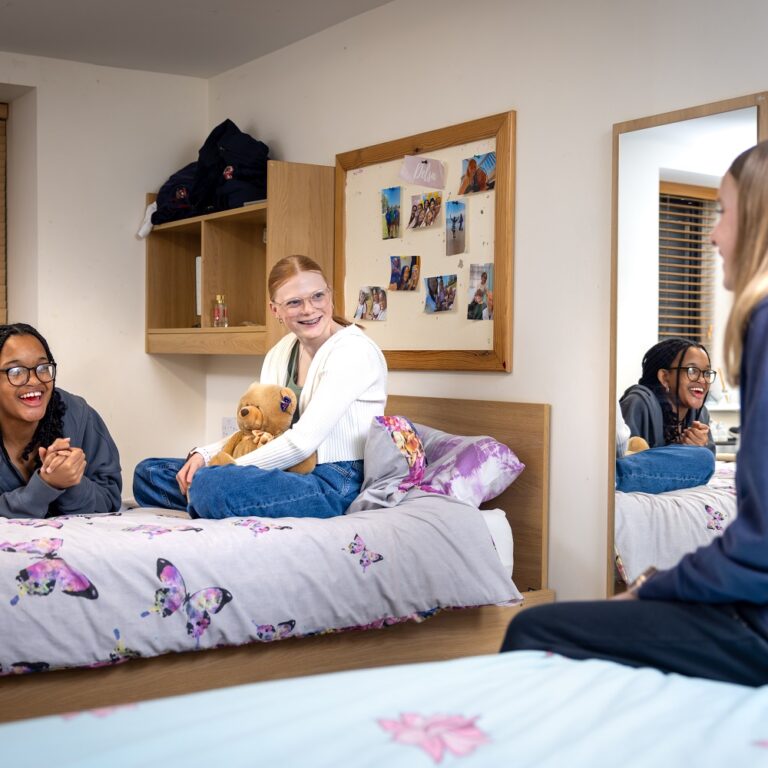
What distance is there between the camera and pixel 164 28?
387cm

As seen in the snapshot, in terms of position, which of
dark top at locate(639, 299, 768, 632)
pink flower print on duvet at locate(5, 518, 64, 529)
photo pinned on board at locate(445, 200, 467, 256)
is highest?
photo pinned on board at locate(445, 200, 467, 256)

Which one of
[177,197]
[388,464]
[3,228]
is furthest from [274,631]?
[3,228]

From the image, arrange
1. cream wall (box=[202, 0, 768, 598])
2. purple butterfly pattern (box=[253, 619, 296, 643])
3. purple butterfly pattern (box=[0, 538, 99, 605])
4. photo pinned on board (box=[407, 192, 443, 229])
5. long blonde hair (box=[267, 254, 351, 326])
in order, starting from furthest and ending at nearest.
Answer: photo pinned on board (box=[407, 192, 443, 229])
long blonde hair (box=[267, 254, 351, 326])
cream wall (box=[202, 0, 768, 598])
purple butterfly pattern (box=[253, 619, 296, 643])
purple butterfly pattern (box=[0, 538, 99, 605])

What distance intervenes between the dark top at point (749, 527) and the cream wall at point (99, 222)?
A: 3497 millimetres

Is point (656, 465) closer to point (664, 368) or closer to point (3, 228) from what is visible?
point (664, 368)

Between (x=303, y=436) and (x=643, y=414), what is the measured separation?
0.92 meters

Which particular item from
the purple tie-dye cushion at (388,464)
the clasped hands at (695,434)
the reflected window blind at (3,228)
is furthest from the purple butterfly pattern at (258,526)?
the reflected window blind at (3,228)

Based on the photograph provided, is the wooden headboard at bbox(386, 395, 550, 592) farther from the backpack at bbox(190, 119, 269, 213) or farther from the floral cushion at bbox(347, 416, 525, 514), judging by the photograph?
the backpack at bbox(190, 119, 269, 213)

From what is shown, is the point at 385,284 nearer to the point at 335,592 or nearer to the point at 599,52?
the point at 599,52

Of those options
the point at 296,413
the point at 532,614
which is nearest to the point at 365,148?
the point at 296,413

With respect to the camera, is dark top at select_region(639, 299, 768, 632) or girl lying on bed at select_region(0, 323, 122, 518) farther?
girl lying on bed at select_region(0, 323, 122, 518)

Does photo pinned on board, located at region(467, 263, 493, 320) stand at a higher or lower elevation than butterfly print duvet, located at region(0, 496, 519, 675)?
higher

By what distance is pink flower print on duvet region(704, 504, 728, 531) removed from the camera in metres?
2.48

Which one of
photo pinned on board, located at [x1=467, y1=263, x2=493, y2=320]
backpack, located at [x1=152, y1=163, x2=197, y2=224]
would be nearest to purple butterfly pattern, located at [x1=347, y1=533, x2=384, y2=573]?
photo pinned on board, located at [x1=467, y1=263, x2=493, y2=320]
